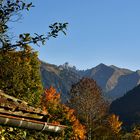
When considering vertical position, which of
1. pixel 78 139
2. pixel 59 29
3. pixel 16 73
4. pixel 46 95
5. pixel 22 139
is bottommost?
pixel 22 139

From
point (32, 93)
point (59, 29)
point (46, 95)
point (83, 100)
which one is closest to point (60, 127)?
point (59, 29)

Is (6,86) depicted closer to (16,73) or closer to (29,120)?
(16,73)

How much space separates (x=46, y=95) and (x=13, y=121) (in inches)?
3478

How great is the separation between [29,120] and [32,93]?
165 ft

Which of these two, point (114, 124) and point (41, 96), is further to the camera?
point (114, 124)

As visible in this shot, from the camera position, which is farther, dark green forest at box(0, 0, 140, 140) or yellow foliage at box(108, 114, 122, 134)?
yellow foliage at box(108, 114, 122, 134)

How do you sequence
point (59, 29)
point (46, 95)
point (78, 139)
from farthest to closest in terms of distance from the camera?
point (46, 95), point (78, 139), point (59, 29)

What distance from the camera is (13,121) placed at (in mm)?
11086

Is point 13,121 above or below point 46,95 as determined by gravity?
below

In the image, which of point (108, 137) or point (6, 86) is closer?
point (6, 86)

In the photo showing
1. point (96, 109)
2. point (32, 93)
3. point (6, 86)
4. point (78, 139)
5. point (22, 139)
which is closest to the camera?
point (22, 139)

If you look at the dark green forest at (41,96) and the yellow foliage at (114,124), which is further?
the yellow foliage at (114,124)

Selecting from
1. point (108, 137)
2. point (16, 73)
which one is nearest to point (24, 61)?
point (16, 73)

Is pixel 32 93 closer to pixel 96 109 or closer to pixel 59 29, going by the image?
pixel 96 109
